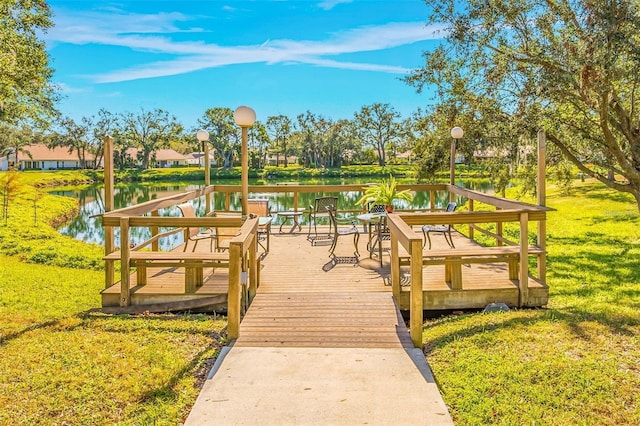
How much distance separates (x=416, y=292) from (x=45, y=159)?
64100mm

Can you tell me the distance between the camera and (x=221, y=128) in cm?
4969

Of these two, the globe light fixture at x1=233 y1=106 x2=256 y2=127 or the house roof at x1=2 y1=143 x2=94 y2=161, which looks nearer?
the globe light fixture at x1=233 y1=106 x2=256 y2=127

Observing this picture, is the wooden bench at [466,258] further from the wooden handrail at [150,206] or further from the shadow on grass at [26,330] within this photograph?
the shadow on grass at [26,330]

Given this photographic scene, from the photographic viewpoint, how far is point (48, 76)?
11.9 metres

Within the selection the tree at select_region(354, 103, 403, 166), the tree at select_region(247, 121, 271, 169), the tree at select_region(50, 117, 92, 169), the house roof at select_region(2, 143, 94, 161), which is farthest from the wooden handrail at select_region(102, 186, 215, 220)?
the house roof at select_region(2, 143, 94, 161)

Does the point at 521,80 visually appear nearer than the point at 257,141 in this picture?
Yes

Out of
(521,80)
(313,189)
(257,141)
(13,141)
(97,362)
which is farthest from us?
(257,141)

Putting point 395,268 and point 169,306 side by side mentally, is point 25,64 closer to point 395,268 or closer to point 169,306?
point 169,306

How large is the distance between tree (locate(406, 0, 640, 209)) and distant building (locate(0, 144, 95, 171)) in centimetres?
5593

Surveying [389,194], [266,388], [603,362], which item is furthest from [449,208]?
[266,388]

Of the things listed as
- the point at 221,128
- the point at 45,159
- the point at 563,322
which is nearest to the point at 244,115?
the point at 563,322

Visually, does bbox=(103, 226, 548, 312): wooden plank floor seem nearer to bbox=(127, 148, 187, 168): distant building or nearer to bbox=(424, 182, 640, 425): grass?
bbox=(424, 182, 640, 425): grass

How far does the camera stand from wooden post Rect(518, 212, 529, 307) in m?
4.44

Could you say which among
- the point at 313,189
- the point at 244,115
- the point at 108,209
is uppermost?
the point at 244,115
